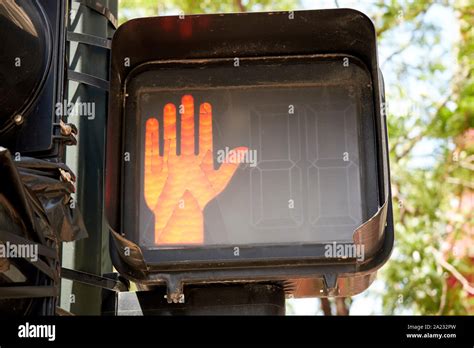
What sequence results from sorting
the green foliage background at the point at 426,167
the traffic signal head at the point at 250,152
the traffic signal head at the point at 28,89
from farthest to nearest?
1. the green foliage background at the point at 426,167
2. the traffic signal head at the point at 28,89
3. the traffic signal head at the point at 250,152

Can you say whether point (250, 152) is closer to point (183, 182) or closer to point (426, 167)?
point (183, 182)

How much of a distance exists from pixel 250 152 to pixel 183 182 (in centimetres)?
22

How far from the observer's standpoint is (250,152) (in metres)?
2.94

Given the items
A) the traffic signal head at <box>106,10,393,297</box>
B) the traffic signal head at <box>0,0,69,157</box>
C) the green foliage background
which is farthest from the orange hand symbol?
the green foliage background

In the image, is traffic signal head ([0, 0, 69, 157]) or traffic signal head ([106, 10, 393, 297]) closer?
traffic signal head ([106, 10, 393, 297])

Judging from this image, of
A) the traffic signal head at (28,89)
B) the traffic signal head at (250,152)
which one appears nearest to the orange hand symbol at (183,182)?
the traffic signal head at (250,152)

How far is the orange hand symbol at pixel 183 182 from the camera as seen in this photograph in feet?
9.38

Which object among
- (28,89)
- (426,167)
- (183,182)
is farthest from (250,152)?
(426,167)

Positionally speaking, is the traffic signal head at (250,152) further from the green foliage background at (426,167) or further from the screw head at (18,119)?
the green foliage background at (426,167)

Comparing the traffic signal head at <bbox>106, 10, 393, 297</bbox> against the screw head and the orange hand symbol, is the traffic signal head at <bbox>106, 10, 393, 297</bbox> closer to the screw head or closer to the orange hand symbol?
the orange hand symbol

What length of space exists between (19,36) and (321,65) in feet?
2.99

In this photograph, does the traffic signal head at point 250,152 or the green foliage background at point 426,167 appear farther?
the green foliage background at point 426,167

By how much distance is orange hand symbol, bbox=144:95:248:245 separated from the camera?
286cm

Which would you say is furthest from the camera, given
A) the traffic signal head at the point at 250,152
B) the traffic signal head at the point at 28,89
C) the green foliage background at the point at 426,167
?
the green foliage background at the point at 426,167
